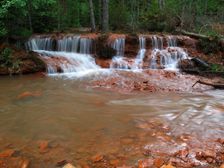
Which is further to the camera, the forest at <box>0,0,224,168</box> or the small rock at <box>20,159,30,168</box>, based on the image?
the forest at <box>0,0,224,168</box>

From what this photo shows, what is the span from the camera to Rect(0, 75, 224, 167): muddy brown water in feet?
15.7

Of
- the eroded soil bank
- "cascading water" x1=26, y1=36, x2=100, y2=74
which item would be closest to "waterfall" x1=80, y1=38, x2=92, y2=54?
"cascading water" x1=26, y1=36, x2=100, y2=74

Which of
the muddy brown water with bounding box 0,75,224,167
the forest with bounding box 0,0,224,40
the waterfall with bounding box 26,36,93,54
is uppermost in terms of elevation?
the forest with bounding box 0,0,224,40

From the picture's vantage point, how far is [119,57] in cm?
Answer: 1366

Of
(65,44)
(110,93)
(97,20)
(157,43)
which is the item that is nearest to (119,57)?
(157,43)

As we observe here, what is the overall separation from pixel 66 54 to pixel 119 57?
2393 millimetres

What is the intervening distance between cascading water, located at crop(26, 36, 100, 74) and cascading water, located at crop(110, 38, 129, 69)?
78cm

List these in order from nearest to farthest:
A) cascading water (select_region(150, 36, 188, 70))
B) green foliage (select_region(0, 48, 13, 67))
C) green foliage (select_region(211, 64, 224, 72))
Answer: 1. green foliage (select_region(0, 48, 13, 67))
2. green foliage (select_region(211, 64, 224, 72))
3. cascading water (select_region(150, 36, 188, 70))

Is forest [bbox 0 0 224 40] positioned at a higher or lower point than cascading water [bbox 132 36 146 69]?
higher

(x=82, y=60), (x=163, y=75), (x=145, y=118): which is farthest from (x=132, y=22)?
(x=145, y=118)

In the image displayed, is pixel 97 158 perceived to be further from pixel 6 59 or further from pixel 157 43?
pixel 157 43

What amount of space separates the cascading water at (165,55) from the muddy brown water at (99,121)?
14.2 ft

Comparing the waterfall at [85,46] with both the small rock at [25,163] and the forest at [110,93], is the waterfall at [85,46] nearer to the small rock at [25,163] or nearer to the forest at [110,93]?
the forest at [110,93]

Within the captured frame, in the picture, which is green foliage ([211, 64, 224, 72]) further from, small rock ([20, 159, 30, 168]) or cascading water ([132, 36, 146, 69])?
small rock ([20, 159, 30, 168])
